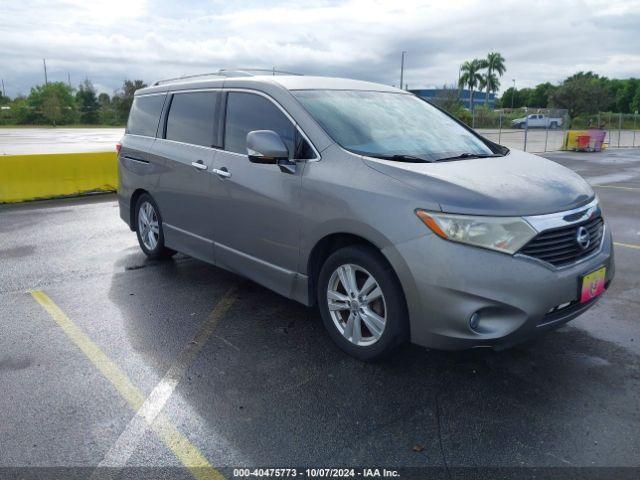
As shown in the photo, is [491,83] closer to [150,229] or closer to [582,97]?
[582,97]

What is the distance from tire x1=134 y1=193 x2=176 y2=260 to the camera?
18.9ft

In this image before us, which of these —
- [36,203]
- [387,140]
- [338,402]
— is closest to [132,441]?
[338,402]

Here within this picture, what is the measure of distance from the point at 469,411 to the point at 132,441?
5.99ft

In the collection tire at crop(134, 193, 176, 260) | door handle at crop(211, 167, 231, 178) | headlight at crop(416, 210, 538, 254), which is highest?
door handle at crop(211, 167, 231, 178)

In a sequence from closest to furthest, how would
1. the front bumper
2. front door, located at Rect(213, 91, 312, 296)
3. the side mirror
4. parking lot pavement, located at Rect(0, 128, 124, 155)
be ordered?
the front bumper
the side mirror
front door, located at Rect(213, 91, 312, 296)
parking lot pavement, located at Rect(0, 128, 124, 155)

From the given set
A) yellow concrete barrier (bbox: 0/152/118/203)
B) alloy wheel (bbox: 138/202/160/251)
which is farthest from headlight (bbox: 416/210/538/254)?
yellow concrete barrier (bbox: 0/152/118/203)

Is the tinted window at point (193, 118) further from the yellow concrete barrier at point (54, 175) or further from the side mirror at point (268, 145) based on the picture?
the yellow concrete barrier at point (54, 175)

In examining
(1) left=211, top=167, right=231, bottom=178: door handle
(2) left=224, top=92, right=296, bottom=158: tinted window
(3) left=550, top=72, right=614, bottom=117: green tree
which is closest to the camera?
(2) left=224, top=92, right=296, bottom=158: tinted window

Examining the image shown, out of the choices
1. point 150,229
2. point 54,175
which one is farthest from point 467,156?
point 54,175

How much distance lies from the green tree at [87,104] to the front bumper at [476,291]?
65.0 meters

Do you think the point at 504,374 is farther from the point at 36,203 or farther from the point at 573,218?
the point at 36,203

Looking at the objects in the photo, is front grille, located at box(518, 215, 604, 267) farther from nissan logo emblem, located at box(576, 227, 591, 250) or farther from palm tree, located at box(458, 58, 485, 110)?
palm tree, located at box(458, 58, 485, 110)

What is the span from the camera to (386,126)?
162 inches

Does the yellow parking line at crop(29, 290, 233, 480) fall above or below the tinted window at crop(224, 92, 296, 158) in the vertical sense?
below
